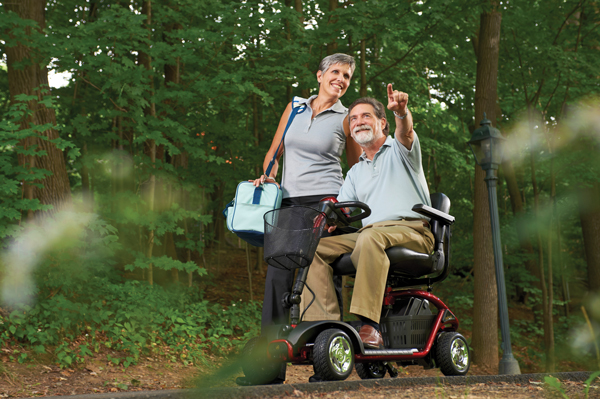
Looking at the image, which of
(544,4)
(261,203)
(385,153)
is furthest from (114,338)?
(544,4)

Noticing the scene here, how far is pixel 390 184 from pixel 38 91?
5.13m

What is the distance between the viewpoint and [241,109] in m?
8.20

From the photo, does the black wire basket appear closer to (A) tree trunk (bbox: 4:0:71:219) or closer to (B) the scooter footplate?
(B) the scooter footplate

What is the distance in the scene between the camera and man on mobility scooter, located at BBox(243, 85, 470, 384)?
10.3 feet

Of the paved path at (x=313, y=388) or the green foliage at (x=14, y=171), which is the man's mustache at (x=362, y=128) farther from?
the green foliage at (x=14, y=171)

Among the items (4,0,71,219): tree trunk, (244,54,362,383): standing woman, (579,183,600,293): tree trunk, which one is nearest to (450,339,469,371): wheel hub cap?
(244,54,362,383): standing woman

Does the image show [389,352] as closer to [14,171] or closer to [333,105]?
[333,105]

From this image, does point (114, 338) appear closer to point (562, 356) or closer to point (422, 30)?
point (422, 30)

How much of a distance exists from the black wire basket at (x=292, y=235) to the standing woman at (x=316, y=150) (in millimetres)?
405

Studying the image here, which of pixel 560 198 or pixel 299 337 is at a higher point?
pixel 560 198

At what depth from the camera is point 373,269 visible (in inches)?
130

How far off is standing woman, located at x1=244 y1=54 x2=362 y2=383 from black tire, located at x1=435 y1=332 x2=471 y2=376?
1.15m

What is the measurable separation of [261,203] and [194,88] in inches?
177

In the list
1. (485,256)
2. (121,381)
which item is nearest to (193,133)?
(121,381)
